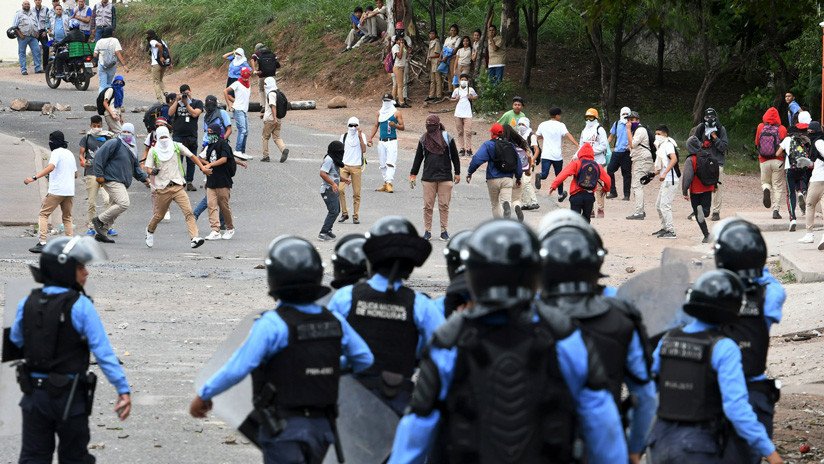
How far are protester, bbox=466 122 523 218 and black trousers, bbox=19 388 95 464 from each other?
37.8 ft

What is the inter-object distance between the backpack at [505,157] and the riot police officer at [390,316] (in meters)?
11.6

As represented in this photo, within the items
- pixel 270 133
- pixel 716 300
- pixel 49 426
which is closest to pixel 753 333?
pixel 716 300

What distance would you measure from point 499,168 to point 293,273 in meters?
12.5

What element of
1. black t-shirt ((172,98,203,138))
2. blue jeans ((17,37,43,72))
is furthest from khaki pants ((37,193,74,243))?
blue jeans ((17,37,43,72))

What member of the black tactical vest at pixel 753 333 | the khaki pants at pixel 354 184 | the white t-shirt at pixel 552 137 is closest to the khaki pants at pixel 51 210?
the khaki pants at pixel 354 184

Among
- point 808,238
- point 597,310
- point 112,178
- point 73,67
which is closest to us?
point 597,310

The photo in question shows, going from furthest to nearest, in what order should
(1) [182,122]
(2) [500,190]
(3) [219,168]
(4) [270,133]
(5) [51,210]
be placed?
(4) [270,133]
(1) [182,122]
(3) [219,168]
(2) [500,190]
(5) [51,210]

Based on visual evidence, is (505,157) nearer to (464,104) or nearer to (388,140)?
(388,140)

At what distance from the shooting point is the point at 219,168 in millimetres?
17906

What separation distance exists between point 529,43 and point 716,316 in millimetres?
27287

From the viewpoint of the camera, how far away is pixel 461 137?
2631 cm

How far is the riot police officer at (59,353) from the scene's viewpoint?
6.21 metres

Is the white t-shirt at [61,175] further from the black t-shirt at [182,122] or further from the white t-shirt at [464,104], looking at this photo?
the white t-shirt at [464,104]

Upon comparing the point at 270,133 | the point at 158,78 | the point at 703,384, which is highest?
the point at 158,78
